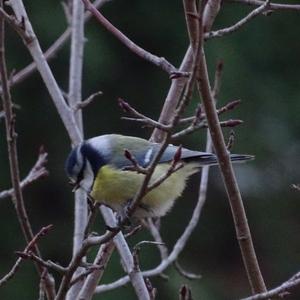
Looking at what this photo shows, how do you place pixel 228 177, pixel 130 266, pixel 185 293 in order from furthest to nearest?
pixel 130 266, pixel 228 177, pixel 185 293

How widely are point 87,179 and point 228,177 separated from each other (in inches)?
26.8

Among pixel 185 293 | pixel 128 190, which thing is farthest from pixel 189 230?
pixel 185 293

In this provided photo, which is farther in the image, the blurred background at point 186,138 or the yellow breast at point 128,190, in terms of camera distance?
the blurred background at point 186,138

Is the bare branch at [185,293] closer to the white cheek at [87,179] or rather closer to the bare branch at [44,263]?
the bare branch at [44,263]

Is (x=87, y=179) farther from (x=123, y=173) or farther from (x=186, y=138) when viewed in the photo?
(x=186, y=138)

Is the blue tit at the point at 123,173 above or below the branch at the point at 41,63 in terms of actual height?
below

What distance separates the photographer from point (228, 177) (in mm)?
1872

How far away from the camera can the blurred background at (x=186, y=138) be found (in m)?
5.95

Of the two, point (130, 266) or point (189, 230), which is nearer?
point (130, 266)

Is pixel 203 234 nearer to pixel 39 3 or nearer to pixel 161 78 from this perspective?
pixel 161 78

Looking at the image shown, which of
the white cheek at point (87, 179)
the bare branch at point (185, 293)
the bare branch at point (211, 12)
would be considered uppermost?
the bare branch at point (211, 12)

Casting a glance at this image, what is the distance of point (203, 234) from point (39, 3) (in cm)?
190

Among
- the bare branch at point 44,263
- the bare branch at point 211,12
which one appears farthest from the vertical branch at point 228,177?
the bare branch at point 44,263

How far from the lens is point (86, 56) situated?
19.4 ft
